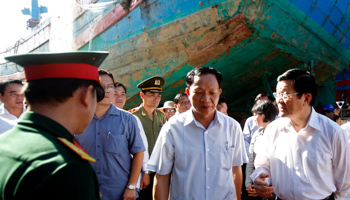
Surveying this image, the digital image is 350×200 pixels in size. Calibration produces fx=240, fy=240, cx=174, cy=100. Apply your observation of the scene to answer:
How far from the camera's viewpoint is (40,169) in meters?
0.69

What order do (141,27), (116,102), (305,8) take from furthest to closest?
(141,27) → (305,8) → (116,102)

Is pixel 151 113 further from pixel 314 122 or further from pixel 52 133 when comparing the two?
pixel 52 133

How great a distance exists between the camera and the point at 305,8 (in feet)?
17.2

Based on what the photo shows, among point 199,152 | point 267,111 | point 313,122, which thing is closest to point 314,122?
point 313,122

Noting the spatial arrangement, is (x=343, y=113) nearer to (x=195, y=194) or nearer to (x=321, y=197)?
(x=321, y=197)

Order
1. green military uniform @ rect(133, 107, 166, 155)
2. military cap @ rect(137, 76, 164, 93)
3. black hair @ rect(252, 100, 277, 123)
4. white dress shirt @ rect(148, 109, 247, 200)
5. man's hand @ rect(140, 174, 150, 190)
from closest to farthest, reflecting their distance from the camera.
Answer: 1. white dress shirt @ rect(148, 109, 247, 200)
2. man's hand @ rect(140, 174, 150, 190)
3. black hair @ rect(252, 100, 277, 123)
4. green military uniform @ rect(133, 107, 166, 155)
5. military cap @ rect(137, 76, 164, 93)

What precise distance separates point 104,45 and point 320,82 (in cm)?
717

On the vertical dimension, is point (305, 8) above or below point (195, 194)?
above

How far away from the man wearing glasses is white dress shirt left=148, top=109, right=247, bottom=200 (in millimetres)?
456

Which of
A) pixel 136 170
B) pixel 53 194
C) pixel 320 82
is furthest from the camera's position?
pixel 320 82

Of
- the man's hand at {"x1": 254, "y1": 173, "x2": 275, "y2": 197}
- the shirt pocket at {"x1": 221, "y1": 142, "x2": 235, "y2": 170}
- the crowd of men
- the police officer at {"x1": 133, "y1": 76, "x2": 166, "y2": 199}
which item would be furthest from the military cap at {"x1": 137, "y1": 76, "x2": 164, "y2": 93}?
the man's hand at {"x1": 254, "y1": 173, "x2": 275, "y2": 197}

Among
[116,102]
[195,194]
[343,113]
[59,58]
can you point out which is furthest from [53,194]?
[343,113]

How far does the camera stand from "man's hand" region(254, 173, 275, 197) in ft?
5.91

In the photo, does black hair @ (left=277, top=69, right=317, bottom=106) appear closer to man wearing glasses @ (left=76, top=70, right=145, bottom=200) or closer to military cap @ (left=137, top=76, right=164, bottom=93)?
man wearing glasses @ (left=76, top=70, right=145, bottom=200)
